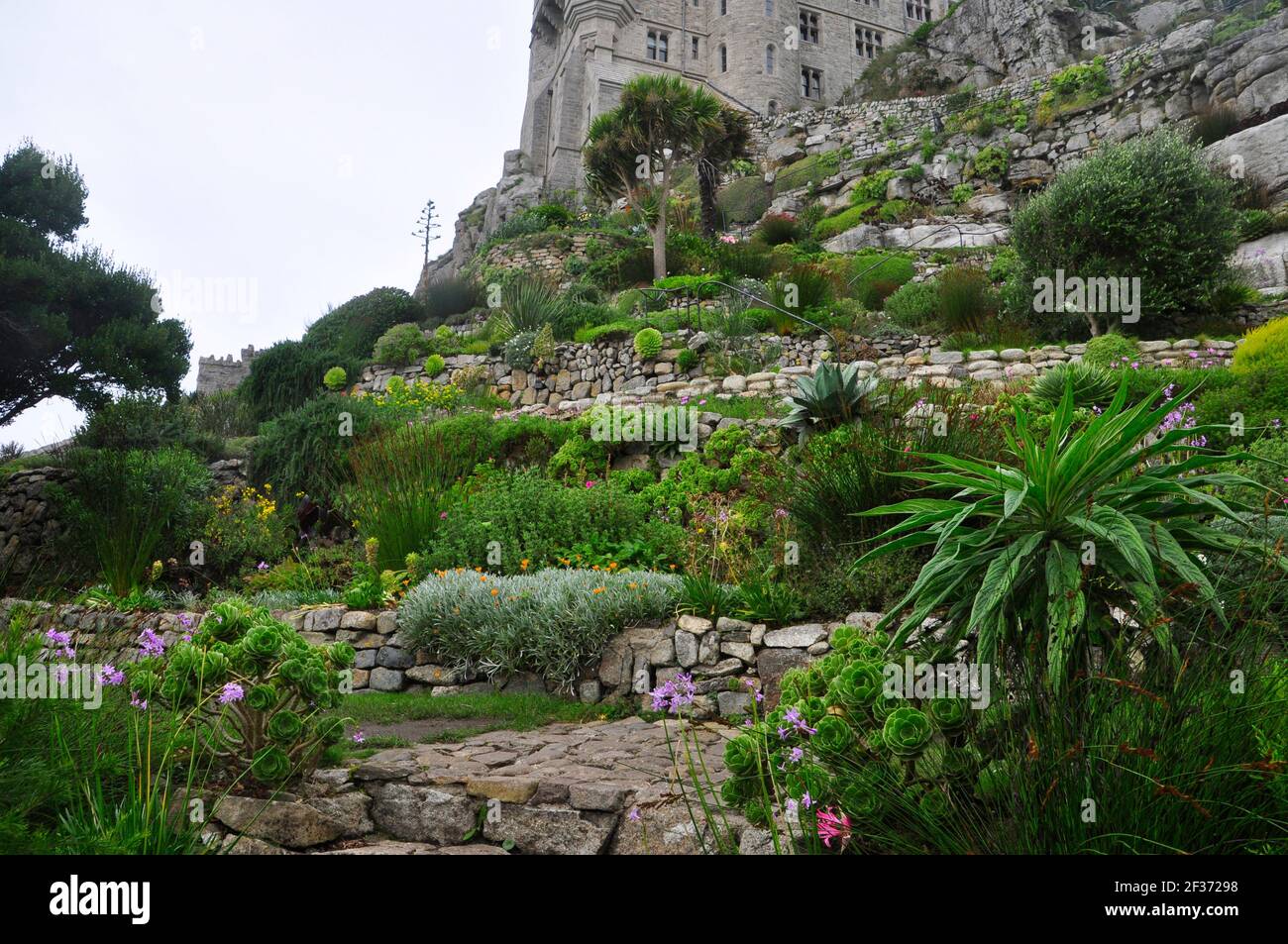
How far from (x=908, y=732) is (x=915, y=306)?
13372 millimetres

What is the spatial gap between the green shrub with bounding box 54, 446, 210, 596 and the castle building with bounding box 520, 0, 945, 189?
30080mm

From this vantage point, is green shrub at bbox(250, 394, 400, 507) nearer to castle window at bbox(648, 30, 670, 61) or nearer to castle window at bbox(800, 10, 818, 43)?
castle window at bbox(648, 30, 670, 61)

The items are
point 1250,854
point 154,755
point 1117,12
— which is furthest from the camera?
point 1117,12

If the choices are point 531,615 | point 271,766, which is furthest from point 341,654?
point 531,615

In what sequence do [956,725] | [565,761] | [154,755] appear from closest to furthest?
[956,725] < [154,755] < [565,761]

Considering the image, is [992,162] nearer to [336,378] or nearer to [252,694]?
[336,378]

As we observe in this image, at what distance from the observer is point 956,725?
2623 mm

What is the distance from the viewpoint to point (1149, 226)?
12.1m

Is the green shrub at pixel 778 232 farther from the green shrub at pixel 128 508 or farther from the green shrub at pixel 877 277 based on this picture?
the green shrub at pixel 128 508

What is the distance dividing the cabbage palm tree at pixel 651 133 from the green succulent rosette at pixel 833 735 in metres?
16.3
